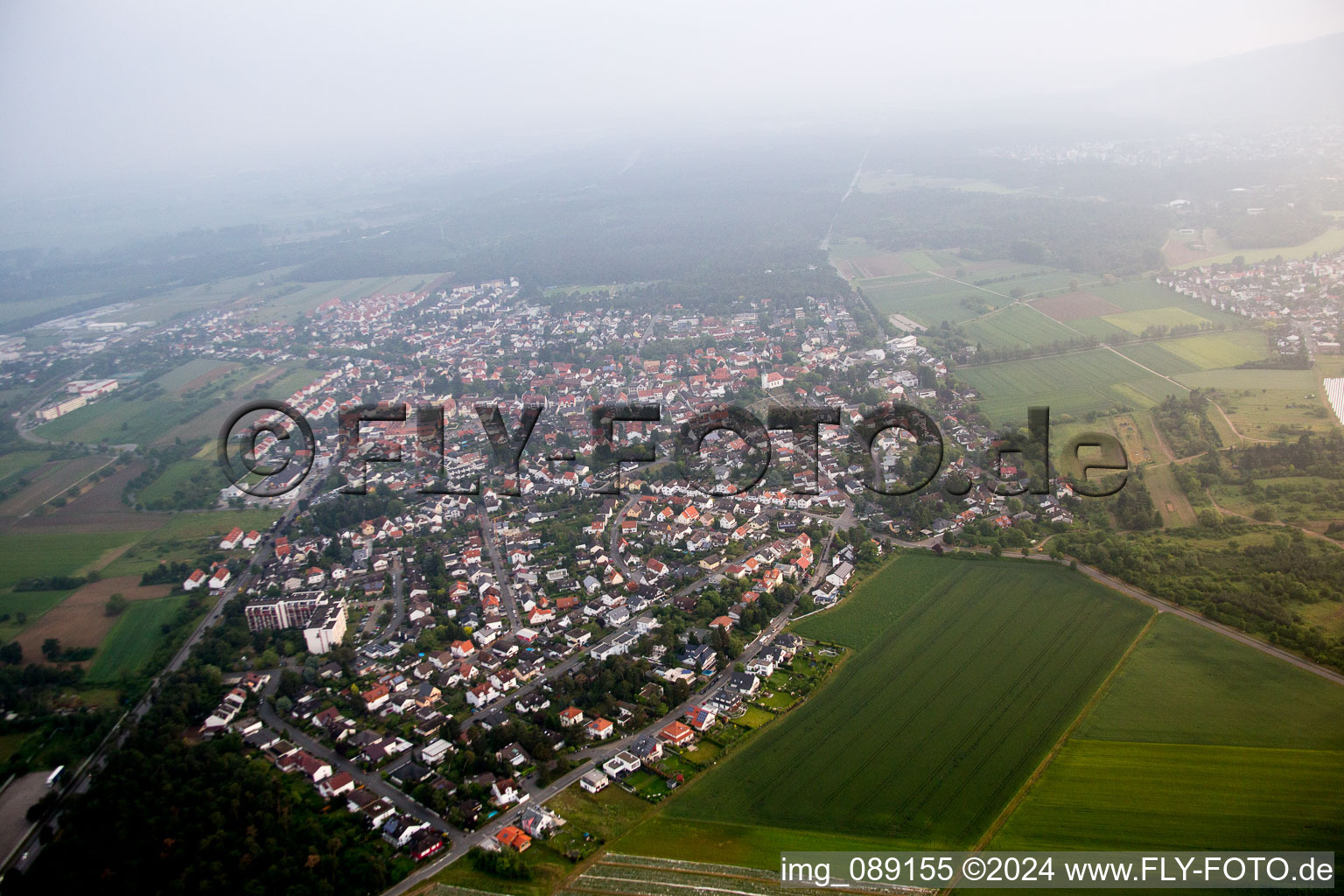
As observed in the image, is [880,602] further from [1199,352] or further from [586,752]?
[1199,352]

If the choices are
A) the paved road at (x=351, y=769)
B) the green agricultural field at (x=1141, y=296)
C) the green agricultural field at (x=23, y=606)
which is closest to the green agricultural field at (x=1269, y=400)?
the green agricultural field at (x=1141, y=296)

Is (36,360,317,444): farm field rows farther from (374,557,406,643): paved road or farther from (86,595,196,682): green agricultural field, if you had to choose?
(374,557,406,643): paved road

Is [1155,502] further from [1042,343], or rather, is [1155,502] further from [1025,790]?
[1042,343]

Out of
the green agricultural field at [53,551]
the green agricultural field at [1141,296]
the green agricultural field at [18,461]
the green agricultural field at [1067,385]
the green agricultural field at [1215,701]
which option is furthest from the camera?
→ the green agricultural field at [1141,296]

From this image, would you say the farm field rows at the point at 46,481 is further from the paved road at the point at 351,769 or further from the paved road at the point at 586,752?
the paved road at the point at 586,752

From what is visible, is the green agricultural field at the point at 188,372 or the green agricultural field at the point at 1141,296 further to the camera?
the green agricultural field at the point at 188,372

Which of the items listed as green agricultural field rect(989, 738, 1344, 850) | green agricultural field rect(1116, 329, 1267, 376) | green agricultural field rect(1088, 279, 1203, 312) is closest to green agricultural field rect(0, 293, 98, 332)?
green agricultural field rect(989, 738, 1344, 850)

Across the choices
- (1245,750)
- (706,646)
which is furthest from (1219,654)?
(706,646)
